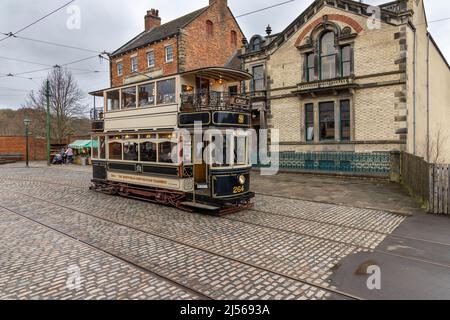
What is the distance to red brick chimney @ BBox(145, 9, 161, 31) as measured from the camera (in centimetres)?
3338

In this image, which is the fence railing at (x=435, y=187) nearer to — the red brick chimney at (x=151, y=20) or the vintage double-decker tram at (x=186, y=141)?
the vintage double-decker tram at (x=186, y=141)

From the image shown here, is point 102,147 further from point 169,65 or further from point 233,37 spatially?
point 233,37

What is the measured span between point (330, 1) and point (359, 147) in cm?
899

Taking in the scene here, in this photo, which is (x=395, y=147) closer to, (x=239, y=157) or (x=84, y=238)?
(x=239, y=157)

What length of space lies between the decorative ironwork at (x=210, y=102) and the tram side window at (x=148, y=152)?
1934 millimetres

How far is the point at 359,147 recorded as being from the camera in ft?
59.0

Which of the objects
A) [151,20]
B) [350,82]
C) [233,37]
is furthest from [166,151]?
[151,20]

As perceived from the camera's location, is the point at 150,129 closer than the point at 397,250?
No

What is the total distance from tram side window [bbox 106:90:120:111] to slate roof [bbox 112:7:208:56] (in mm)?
15804

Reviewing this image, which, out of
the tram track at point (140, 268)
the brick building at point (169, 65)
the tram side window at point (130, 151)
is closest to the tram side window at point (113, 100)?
the brick building at point (169, 65)

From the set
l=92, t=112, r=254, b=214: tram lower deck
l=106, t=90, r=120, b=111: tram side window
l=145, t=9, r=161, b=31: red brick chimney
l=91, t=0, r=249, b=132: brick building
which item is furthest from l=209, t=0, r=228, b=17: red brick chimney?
l=92, t=112, r=254, b=214: tram lower deck

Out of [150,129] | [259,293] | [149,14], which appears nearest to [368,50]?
[150,129]

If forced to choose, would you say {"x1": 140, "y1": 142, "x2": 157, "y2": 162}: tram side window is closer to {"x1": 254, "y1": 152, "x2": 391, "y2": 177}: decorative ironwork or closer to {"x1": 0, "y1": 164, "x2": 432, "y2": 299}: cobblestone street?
{"x1": 0, "y1": 164, "x2": 432, "y2": 299}: cobblestone street

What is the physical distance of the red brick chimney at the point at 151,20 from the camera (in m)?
33.4
